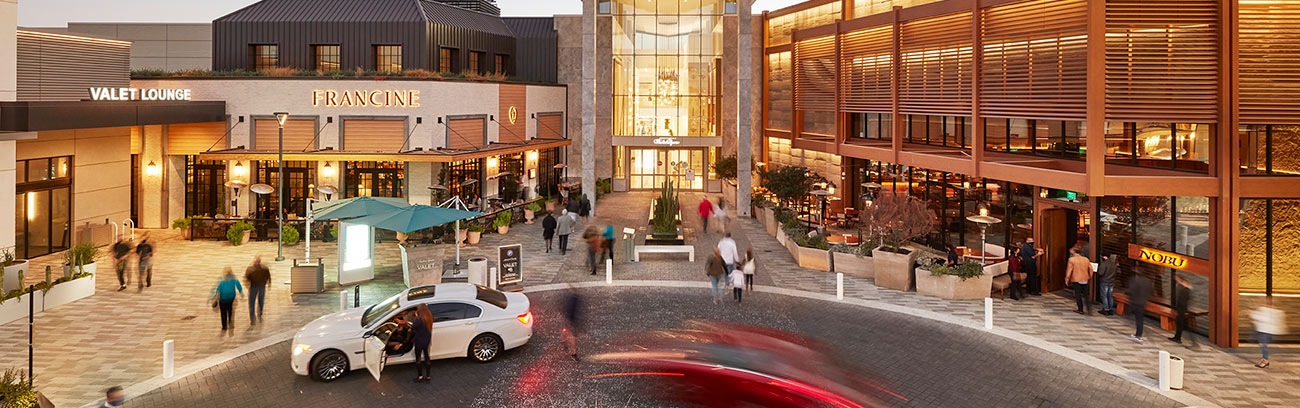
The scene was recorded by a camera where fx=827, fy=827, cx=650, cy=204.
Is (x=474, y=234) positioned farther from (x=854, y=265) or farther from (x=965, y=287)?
(x=965, y=287)

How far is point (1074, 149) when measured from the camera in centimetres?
2008

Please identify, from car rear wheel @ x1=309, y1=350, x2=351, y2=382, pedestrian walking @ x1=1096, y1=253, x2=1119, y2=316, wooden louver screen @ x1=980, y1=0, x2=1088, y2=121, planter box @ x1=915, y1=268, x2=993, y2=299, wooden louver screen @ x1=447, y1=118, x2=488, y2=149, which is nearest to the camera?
car rear wheel @ x1=309, y1=350, x2=351, y2=382

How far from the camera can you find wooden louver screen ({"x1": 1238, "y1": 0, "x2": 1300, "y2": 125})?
15180 millimetres

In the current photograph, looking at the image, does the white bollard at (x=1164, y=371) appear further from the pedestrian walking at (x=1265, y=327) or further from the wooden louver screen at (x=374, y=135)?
the wooden louver screen at (x=374, y=135)

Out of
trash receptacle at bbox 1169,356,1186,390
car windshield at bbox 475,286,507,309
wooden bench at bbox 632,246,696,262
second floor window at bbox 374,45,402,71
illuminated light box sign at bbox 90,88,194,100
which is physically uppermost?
second floor window at bbox 374,45,402,71

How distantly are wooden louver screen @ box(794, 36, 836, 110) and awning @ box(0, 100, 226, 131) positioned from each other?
22.3 metres

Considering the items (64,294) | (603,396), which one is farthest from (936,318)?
(64,294)

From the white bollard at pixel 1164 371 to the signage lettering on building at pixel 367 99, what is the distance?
26607 millimetres

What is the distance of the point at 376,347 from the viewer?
42.7 ft

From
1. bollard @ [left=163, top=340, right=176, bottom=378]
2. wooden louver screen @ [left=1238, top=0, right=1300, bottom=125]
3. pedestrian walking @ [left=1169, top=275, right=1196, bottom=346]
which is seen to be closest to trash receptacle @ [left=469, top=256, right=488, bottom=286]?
bollard @ [left=163, top=340, right=176, bottom=378]

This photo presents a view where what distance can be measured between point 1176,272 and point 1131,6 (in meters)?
5.42

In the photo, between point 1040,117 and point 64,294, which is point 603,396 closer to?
point 1040,117

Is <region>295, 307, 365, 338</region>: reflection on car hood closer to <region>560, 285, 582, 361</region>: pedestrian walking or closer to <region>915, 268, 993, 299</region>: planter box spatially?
<region>560, 285, 582, 361</region>: pedestrian walking

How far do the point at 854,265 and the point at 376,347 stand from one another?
1343 cm
